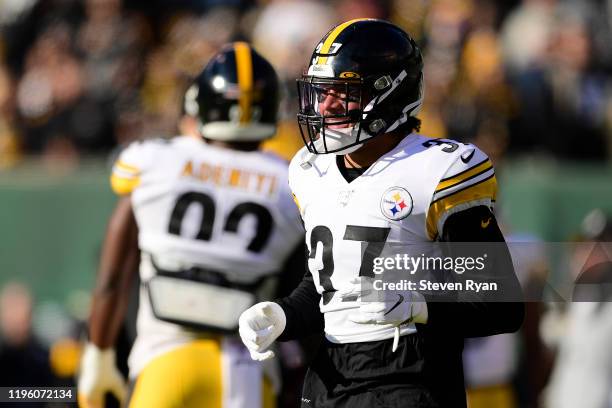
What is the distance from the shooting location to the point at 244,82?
5602 mm

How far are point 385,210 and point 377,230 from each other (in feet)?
0.20

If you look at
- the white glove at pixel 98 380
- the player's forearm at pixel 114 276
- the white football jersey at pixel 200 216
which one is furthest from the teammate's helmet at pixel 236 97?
the white glove at pixel 98 380

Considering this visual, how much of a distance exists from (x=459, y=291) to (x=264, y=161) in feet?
5.83

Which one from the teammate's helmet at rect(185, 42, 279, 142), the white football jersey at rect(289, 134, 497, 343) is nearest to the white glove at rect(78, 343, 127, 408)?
the teammate's helmet at rect(185, 42, 279, 142)

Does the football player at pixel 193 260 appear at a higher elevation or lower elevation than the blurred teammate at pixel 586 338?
higher

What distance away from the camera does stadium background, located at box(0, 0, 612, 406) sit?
934cm

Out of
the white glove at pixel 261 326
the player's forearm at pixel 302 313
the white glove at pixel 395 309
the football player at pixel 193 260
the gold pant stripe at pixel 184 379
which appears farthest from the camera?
the football player at pixel 193 260

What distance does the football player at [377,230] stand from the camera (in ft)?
12.6

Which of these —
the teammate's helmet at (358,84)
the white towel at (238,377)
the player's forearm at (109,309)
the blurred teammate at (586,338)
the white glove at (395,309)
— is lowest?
the blurred teammate at (586,338)

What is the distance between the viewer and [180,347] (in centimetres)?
523

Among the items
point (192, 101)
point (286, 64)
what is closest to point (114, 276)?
point (192, 101)

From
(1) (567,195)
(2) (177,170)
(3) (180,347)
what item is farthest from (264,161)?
(1) (567,195)

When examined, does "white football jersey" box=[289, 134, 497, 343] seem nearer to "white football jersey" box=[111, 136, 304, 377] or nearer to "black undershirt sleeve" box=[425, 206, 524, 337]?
"black undershirt sleeve" box=[425, 206, 524, 337]

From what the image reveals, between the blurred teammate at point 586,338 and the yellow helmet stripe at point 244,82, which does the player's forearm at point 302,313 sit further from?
the blurred teammate at point 586,338
